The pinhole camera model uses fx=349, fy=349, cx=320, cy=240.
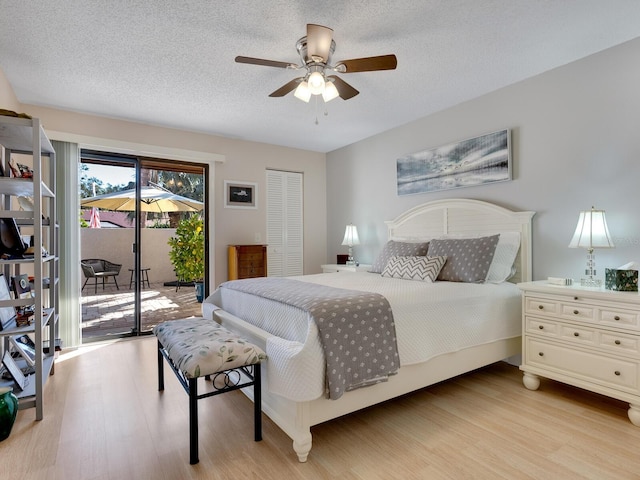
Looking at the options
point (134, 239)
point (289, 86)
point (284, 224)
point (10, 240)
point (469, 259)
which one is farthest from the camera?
point (284, 224)

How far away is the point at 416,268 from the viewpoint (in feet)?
10.0

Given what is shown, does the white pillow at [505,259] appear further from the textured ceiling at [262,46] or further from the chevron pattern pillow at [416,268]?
the textured ceiling at [262,46]

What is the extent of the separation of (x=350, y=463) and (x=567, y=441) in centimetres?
121

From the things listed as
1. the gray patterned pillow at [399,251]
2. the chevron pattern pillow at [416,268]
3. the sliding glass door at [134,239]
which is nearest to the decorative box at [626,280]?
the chevron pattern pillow at [416,268]

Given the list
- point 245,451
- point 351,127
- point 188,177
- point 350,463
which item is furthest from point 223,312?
point 188,177

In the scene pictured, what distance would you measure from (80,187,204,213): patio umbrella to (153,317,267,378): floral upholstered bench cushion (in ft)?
9.73

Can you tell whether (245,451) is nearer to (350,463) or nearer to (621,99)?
(350,463)

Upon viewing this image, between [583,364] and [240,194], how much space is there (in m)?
3.96

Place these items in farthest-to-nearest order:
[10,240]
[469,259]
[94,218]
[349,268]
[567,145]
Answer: [94,218] → [349,268] → [469,259] → [567,145] → [10,240]

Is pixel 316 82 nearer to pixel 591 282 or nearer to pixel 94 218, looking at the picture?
pixel 591 282

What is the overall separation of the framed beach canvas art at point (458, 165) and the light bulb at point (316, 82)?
6.04ft

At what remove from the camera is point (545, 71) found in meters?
2.88

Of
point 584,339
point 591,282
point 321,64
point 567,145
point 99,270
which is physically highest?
point 321,64

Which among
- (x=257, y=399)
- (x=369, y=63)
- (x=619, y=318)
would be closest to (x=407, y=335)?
(x=257, y=399)
